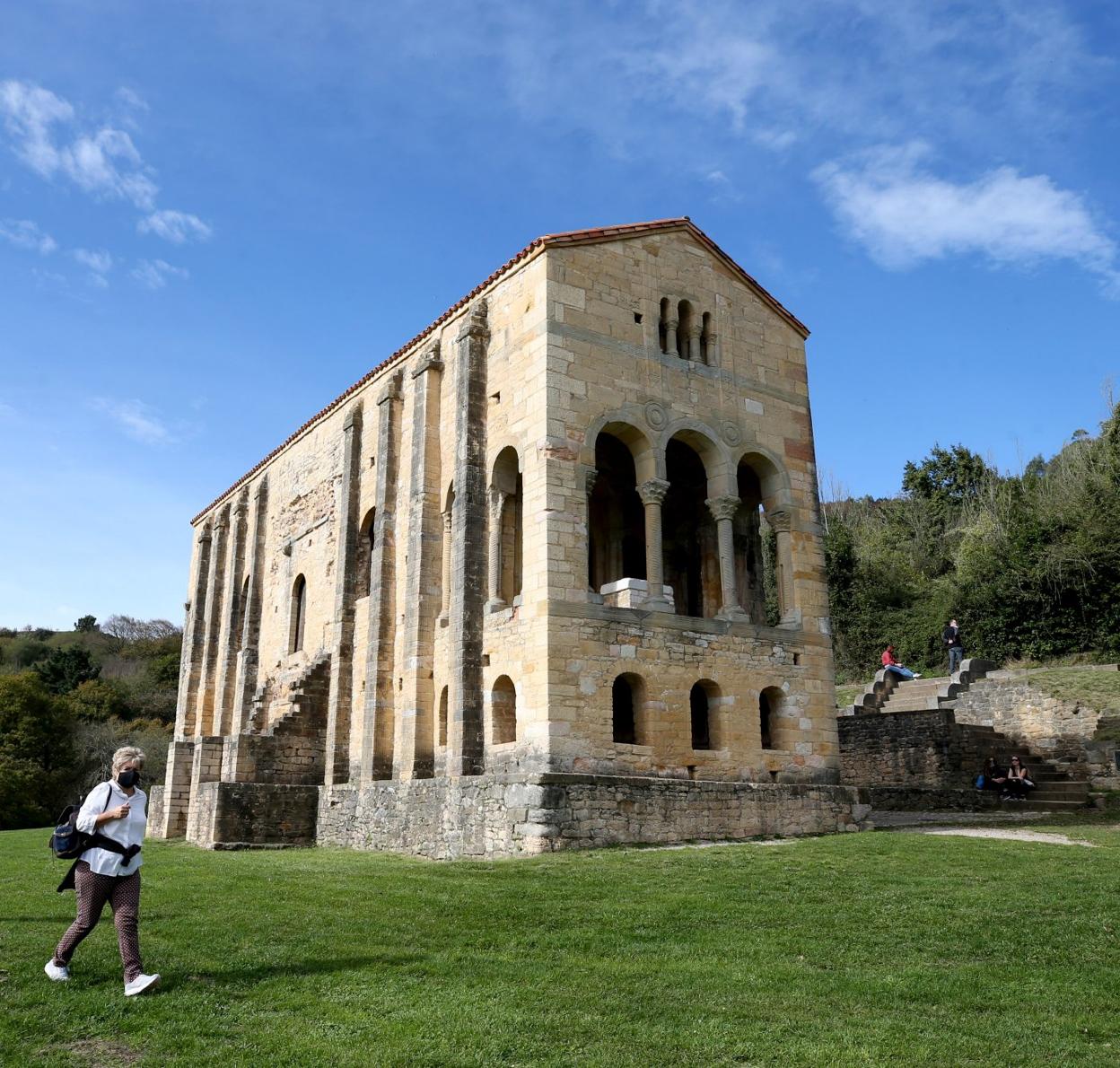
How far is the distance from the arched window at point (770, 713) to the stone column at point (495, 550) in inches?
206

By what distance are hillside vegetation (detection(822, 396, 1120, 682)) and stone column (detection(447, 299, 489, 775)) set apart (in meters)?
22.8

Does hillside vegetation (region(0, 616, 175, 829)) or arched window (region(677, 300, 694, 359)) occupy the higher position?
arched window (region(677, 300, 694, 359))

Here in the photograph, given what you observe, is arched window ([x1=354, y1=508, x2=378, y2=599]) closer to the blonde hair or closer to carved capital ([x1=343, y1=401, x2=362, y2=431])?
carved capital ([x1=343, y1=401, x2=362, y2=431])

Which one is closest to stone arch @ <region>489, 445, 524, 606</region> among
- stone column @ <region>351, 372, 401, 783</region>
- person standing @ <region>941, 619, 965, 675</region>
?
stone column @ <region>351, 372, 401, 783</region>

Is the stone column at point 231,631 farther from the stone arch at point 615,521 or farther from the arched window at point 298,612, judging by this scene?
the stone arch at point 615,521

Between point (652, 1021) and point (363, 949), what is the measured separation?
118 inches

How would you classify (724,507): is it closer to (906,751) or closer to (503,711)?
(503,711)

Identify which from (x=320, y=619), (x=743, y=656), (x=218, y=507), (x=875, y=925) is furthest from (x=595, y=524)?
(x=218, y=507)

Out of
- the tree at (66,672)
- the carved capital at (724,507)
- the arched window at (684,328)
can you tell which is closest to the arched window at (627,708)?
the carved capital at (724,507)

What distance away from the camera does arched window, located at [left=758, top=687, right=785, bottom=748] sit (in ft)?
66.6

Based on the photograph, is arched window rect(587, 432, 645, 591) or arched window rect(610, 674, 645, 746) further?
arched window rect(587, 432, 645, 591)

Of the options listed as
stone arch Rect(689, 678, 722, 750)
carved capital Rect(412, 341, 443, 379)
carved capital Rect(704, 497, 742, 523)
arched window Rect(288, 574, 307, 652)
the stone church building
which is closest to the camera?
the stone church building

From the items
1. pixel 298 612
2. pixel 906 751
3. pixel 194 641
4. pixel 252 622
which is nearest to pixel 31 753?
pixel 194 641

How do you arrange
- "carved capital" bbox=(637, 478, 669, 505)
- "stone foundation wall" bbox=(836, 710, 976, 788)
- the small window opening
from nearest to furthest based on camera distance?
"carved capital" bbox=(637, 478, 669, 505), the small window opening, "stone foundation wall" bbox=(836, 710, 976, 788)
